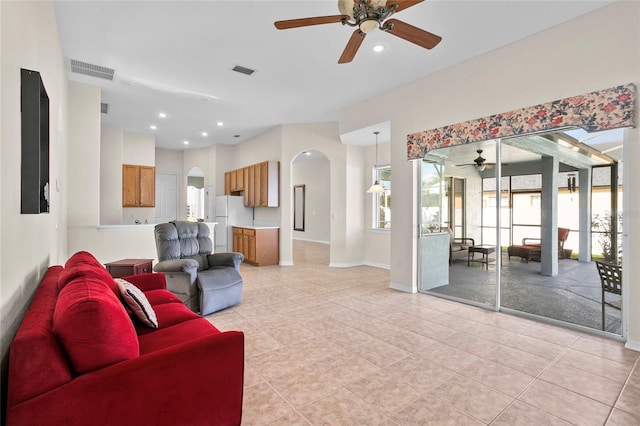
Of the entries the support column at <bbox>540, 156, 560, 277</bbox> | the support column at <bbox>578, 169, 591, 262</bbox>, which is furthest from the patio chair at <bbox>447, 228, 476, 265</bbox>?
the support column at <bbox>578, 169, 591, 262</bbox>

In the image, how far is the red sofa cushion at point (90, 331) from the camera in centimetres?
124

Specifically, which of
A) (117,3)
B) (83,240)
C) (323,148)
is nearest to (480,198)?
(323,148)

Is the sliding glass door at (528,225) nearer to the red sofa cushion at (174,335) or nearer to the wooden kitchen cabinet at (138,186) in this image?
the red sofa cushion at (174,335)

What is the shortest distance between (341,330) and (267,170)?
460 centimetres

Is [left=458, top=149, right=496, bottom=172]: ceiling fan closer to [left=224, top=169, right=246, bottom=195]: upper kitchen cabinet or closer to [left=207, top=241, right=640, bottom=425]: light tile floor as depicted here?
[left=207, top=241, right=640, bottom=425]: light tile floor

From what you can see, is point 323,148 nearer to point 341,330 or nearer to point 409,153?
point 409,153

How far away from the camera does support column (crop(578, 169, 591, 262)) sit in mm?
3328

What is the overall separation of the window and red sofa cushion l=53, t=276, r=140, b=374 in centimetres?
600

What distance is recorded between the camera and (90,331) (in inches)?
49.9

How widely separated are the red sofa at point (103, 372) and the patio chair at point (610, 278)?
3574 millimetres

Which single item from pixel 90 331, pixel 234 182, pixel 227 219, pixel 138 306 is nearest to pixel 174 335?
pixel 138 306

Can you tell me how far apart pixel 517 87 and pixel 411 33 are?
1.82 meters

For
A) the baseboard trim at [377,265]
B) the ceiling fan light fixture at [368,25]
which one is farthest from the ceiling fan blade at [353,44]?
the baseboard trim at [377,265]

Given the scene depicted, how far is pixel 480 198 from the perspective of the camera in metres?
4.25
